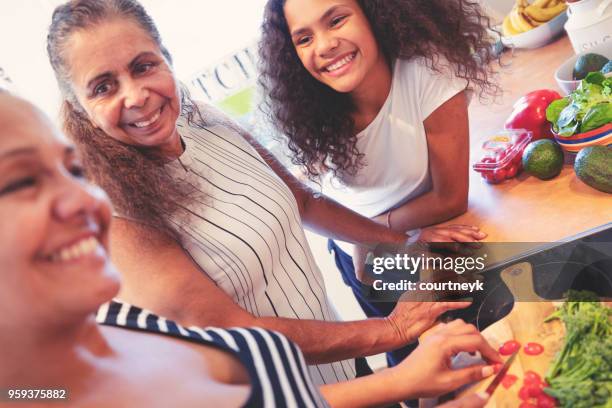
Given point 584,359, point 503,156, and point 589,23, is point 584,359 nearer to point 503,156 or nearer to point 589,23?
point 503,156

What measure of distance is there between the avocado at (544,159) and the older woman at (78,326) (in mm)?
859

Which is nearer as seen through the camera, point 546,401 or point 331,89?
point 546,401

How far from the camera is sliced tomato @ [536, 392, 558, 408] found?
808mm

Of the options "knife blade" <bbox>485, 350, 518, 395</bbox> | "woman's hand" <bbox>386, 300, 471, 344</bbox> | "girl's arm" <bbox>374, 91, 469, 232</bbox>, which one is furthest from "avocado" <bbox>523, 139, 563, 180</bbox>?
"knife blade" <bbox>485, 350, 518, 395</bbox>

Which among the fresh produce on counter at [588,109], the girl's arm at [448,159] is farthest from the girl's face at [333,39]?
the fresh produce on counter at [588,109]

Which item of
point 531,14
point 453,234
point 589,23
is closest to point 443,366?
point 453,234

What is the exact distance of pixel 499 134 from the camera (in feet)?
4.79

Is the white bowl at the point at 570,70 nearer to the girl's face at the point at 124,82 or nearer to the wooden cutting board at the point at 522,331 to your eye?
the wooden cutting board at the point at 522,331

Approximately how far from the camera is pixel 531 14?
203 centimetres

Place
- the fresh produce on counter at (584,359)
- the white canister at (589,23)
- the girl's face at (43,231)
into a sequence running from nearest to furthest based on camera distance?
the girl's face at (43,231) < the fresh produce on counter at (584,359) < the white canister at (589,23)

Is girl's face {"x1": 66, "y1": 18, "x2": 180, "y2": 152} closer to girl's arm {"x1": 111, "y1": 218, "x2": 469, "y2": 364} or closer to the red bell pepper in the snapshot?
girl's arm {"x1": 111, "y1": 218, "x2": 469, "y2": 364}

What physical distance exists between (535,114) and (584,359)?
782 mm

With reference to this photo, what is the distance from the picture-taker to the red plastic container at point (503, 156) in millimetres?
1337

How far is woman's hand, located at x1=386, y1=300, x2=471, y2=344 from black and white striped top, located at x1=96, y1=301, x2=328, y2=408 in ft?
1.47
